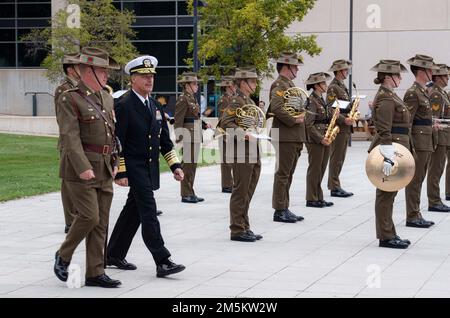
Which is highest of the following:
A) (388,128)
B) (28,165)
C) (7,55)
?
(7,55)

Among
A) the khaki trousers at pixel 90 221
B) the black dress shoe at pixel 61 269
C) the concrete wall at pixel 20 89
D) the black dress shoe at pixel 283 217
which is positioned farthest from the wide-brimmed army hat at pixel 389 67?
the concrete wall at pixel 20 89

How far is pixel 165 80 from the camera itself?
153 feet

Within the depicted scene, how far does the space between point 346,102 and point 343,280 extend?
7617 millimetres

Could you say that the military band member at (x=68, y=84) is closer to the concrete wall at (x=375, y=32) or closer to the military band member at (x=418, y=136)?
the military band member at (x=418, y=136)

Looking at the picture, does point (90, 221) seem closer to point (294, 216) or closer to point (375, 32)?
point (294, 216)

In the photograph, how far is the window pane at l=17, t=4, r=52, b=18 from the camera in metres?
48.2

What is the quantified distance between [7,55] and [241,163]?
1593 inches

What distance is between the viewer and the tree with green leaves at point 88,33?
37.7m

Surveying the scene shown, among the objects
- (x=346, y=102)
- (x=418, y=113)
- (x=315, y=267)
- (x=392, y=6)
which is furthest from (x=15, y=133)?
(x=315, y=267)

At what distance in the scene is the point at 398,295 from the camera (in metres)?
7.98

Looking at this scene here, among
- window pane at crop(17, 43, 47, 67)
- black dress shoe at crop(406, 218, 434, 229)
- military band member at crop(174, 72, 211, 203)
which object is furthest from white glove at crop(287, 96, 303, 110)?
window pane at crop(17, 43, 47, 67)

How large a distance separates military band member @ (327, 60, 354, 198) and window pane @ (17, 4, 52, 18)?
33973 mm

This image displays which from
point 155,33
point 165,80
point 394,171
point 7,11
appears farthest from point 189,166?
point 7,11

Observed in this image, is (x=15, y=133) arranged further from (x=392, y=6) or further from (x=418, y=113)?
(x=418, y=113)
